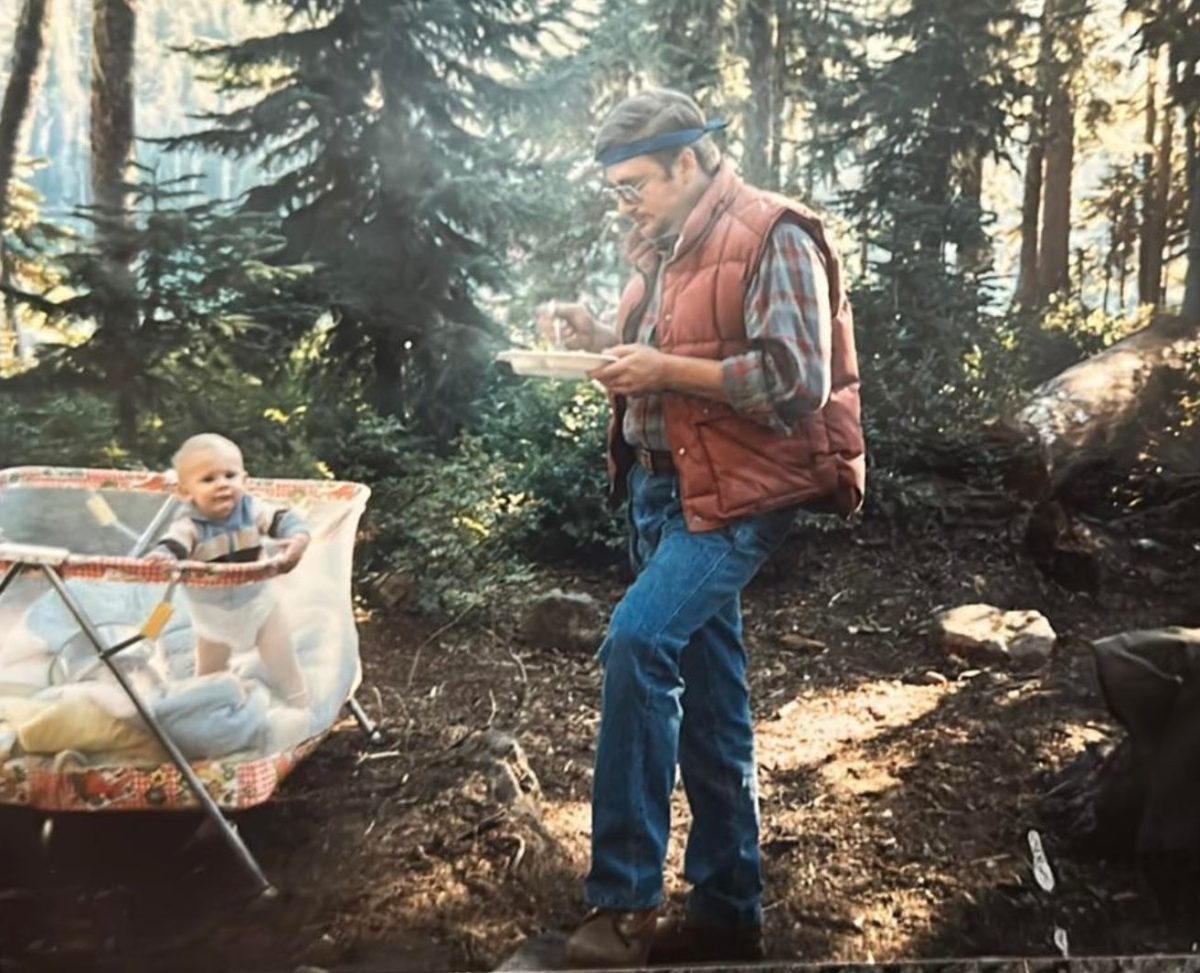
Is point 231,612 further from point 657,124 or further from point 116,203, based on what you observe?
point 657,124

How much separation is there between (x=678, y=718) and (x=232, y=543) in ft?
→ 2.71

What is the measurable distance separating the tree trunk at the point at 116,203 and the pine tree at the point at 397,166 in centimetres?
15

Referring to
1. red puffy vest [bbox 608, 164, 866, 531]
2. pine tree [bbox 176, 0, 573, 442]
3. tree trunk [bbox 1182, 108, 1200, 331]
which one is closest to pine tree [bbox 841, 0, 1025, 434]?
red puffy vest [bbox 608, 164, 866, 531]

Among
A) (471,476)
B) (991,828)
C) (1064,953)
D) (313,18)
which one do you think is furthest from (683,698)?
(313,18)

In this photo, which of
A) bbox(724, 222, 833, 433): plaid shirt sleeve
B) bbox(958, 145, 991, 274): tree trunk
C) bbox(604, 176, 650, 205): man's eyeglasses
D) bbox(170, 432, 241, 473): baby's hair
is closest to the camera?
bbox(724, 222, 833, 433): plaid shirt sleeve

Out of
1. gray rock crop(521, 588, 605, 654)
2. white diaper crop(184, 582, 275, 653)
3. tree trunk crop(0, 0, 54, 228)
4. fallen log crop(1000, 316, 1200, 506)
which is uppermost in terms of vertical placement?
tree trunk crop(0, 0, 54, 228)

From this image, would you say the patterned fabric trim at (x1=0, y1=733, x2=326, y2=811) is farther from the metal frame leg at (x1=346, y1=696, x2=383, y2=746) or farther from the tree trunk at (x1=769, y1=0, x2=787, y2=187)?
the tree trunk at (x1=769, y1=0, x2=787, y2=187)

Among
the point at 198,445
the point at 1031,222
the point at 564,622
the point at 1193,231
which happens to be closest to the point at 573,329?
the point at 564,622

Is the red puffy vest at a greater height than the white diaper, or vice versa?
the red puffy vest

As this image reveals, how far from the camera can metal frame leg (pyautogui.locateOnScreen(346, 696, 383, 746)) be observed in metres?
2.09

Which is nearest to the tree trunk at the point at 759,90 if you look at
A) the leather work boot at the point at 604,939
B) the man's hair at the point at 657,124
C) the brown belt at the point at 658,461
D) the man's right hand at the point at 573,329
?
the man's hair at the point at 657,124

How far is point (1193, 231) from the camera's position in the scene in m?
2.30

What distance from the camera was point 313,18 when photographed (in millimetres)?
1989

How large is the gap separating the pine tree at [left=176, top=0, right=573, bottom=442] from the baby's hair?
0.24 m
